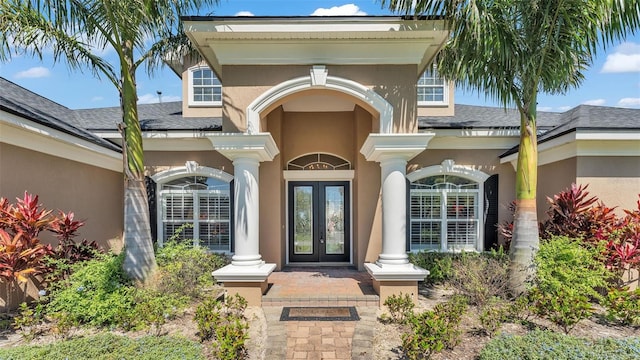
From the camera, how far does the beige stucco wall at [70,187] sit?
21.2 ft

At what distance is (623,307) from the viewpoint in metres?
5.92

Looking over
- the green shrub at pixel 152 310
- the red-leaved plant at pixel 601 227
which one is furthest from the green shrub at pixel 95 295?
the red-leaved plant at pixel 601 227

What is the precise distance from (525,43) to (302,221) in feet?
24.1

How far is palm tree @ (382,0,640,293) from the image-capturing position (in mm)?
6207

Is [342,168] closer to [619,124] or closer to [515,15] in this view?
[515,15]

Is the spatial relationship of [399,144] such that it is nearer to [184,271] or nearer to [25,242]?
[184,271]

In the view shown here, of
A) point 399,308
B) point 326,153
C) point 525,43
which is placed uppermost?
point 525,43

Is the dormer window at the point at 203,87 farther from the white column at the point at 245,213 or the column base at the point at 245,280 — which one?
the column base at the point at 245,280

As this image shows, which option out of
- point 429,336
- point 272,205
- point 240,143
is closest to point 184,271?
point 240,143

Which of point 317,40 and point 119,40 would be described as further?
point 317,40

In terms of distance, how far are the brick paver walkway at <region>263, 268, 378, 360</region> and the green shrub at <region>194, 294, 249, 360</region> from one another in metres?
0.58

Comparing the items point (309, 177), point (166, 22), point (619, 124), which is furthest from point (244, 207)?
point (619, 124)

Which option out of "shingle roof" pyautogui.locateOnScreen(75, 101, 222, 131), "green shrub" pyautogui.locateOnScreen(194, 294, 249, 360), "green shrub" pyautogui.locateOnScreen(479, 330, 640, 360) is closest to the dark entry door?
"shingle roof" pyautogui.locateOnScreen(75, 101, 222, 131)

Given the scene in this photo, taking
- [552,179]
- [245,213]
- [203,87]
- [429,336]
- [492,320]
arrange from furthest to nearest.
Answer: [203,87]
[552,179]
[245,213]
[492,320]
[429,336]
